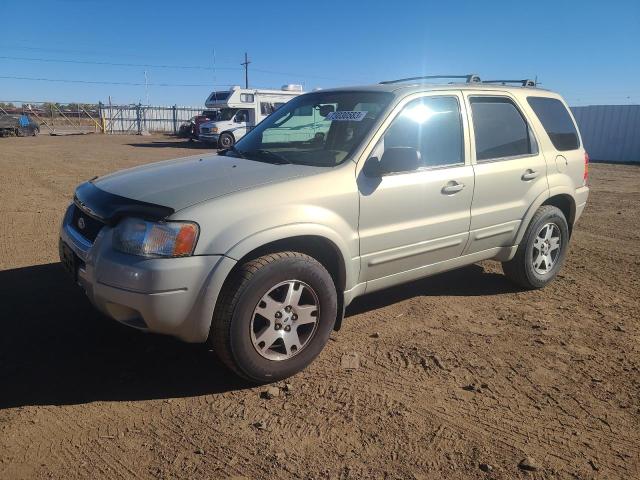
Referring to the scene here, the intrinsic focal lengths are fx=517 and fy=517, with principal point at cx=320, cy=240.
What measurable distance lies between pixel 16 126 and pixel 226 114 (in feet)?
49.9

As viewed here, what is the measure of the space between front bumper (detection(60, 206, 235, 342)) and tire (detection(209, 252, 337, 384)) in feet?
0.36

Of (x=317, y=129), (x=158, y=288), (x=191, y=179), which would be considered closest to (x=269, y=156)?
(x=317, y=129)

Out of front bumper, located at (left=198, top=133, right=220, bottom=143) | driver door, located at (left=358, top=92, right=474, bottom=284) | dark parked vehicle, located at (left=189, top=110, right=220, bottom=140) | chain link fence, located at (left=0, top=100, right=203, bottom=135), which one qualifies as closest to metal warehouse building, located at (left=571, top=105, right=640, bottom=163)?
front bumper, located at (left=198, top=133, right=220, bottom=143)

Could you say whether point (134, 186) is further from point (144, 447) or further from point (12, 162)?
point (12, 162)

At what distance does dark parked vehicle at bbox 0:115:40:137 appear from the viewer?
102 feet

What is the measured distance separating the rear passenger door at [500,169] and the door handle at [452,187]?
0.21m

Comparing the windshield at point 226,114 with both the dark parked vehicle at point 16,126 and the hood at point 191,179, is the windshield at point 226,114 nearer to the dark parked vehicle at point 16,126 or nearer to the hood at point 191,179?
the dark parked vehicle at point 16,126

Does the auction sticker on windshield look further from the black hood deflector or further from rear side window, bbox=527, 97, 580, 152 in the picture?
rear side window, bbox=527, 97, 580, 152

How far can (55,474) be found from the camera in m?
2.40

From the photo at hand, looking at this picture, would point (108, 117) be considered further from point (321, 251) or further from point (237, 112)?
point (321, 251)

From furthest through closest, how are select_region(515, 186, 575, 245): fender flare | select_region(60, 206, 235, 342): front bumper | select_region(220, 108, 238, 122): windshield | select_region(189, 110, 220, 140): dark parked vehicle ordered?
select_region(189, 110, 220, 140): dark parked vehicle
select_region(220, 108, 238, 122): windshield
select_region(515, 186, 575, 245): fender flare
select_region(60, 206, 235, 342): front bumper

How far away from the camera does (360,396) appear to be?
10.1 feet

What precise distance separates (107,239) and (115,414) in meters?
0.97

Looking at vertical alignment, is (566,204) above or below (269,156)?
below
